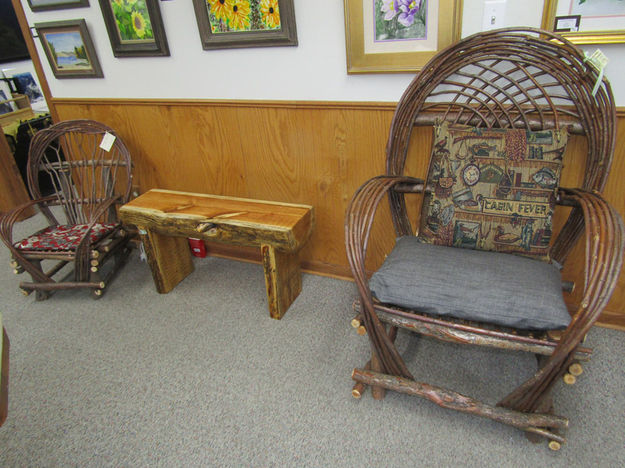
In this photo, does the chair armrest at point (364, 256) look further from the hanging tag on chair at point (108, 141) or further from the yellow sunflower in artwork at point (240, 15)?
the hanging tag on chair at point (108, 141)

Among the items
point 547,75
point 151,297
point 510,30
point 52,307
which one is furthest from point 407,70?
point 52,307

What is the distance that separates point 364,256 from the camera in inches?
48.6

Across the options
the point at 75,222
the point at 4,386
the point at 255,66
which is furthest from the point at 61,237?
the point at 4,386

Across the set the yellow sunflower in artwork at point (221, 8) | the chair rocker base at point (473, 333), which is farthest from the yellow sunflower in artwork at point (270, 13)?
the chair rocker base at point (473, 333)

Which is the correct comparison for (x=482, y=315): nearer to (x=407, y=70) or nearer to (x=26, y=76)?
(x=407, y=70)

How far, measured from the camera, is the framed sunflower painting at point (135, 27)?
191 centimetres

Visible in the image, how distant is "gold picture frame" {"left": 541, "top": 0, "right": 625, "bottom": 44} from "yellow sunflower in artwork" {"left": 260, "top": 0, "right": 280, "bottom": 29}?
98 centimetres

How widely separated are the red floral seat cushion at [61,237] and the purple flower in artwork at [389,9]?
1665 millimetres

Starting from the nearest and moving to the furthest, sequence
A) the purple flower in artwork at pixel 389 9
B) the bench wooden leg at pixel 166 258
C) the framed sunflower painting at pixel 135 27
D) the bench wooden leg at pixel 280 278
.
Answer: the purple flower in artwork at pixel 389 9 → the bench wooden leg at pixel 280 278 → the framed sunflower painting at pixel 135 27 → the bench wooden leg at pixel 166 258

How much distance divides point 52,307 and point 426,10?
2185 millimetres

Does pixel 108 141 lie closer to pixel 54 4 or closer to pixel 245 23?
pixel 54 4

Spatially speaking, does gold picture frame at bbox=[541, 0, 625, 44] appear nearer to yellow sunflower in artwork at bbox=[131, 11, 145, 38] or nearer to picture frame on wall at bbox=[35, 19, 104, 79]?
yellow sunflower in artwork at bbox=[131, 11, 145, 38]

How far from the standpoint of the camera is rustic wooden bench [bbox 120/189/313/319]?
1.75 metres

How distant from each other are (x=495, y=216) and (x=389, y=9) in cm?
85
